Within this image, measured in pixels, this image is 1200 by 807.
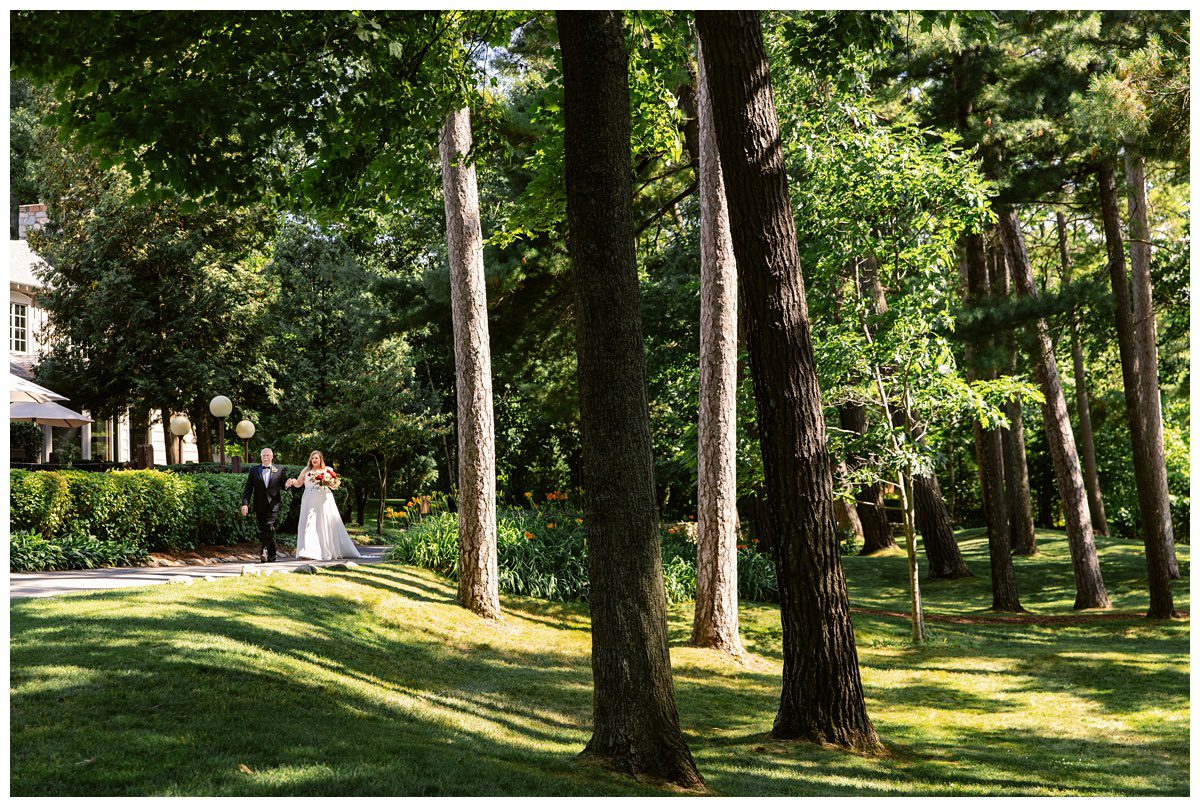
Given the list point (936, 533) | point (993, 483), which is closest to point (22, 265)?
point (936, 533)

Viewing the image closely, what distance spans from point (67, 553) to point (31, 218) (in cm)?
2376

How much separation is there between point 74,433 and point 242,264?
26.2 feet

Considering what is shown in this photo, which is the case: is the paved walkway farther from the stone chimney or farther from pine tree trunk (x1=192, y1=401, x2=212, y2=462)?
the stone chimney

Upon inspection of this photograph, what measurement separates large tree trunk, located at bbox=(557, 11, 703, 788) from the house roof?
2491 cm

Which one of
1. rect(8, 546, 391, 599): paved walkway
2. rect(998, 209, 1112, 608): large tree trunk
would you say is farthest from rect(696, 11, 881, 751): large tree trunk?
rect(998, 209, 1112, 608): large tree trunk

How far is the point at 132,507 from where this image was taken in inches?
629

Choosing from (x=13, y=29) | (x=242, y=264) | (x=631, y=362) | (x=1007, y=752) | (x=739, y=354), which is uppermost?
(x=242, y=264)

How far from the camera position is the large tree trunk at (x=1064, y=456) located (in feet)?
55.6

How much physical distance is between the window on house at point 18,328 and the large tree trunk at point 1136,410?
2692cm

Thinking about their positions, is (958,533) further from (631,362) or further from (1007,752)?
(631,362)

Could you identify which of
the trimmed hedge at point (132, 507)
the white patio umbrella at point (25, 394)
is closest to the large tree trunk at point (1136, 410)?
the trimmed hedge at point (132, 507)

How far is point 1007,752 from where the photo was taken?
8.14 m

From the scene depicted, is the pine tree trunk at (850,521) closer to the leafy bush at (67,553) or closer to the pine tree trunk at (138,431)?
the leafy bush at (67,553)

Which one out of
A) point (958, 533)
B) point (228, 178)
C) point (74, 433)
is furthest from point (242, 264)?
point (958, 533)
